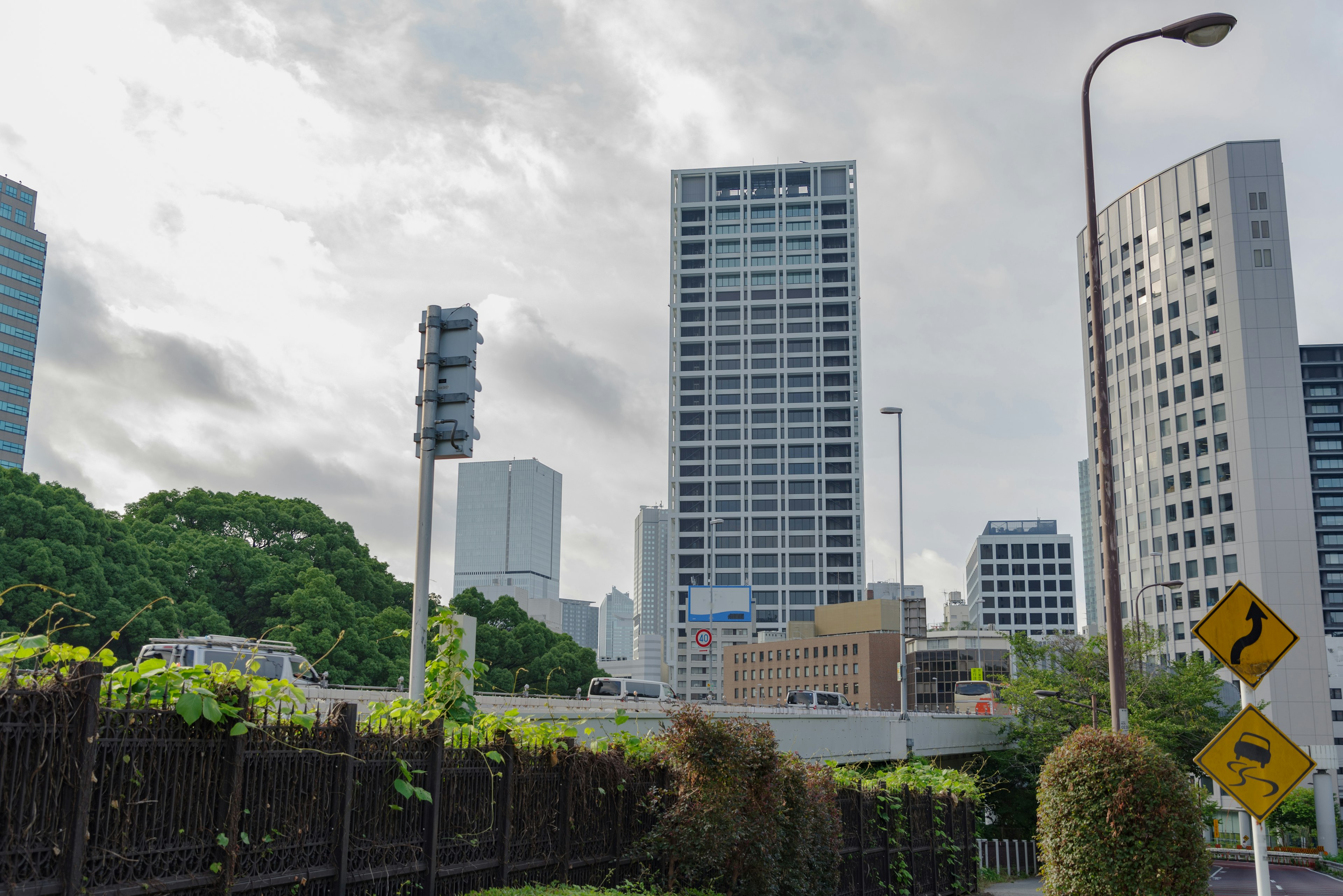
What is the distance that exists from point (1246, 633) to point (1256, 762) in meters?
1.09

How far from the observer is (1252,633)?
9.13 meters

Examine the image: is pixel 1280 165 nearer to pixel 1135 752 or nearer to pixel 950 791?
pixel 950 791

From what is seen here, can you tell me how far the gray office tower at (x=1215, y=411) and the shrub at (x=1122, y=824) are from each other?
90.5 metres

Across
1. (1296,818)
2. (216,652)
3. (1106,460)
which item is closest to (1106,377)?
(1106,460)

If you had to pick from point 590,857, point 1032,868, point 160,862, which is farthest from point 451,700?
point 1032,868

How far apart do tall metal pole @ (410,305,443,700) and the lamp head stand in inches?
441

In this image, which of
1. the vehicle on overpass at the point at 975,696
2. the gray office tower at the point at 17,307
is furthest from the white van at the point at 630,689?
the gray office tower at the point at 17,307

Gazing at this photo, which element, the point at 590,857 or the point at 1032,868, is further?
the point at 1032,868

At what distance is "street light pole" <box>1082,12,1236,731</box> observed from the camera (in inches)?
579

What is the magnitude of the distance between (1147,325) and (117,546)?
344 feet

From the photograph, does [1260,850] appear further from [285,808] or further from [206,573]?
[206,573]

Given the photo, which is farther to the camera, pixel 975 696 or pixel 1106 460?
pixel 975 696

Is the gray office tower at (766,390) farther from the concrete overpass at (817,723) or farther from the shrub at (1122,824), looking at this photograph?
the shrub at (1122,824)

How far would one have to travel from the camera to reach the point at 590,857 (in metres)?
11.8
